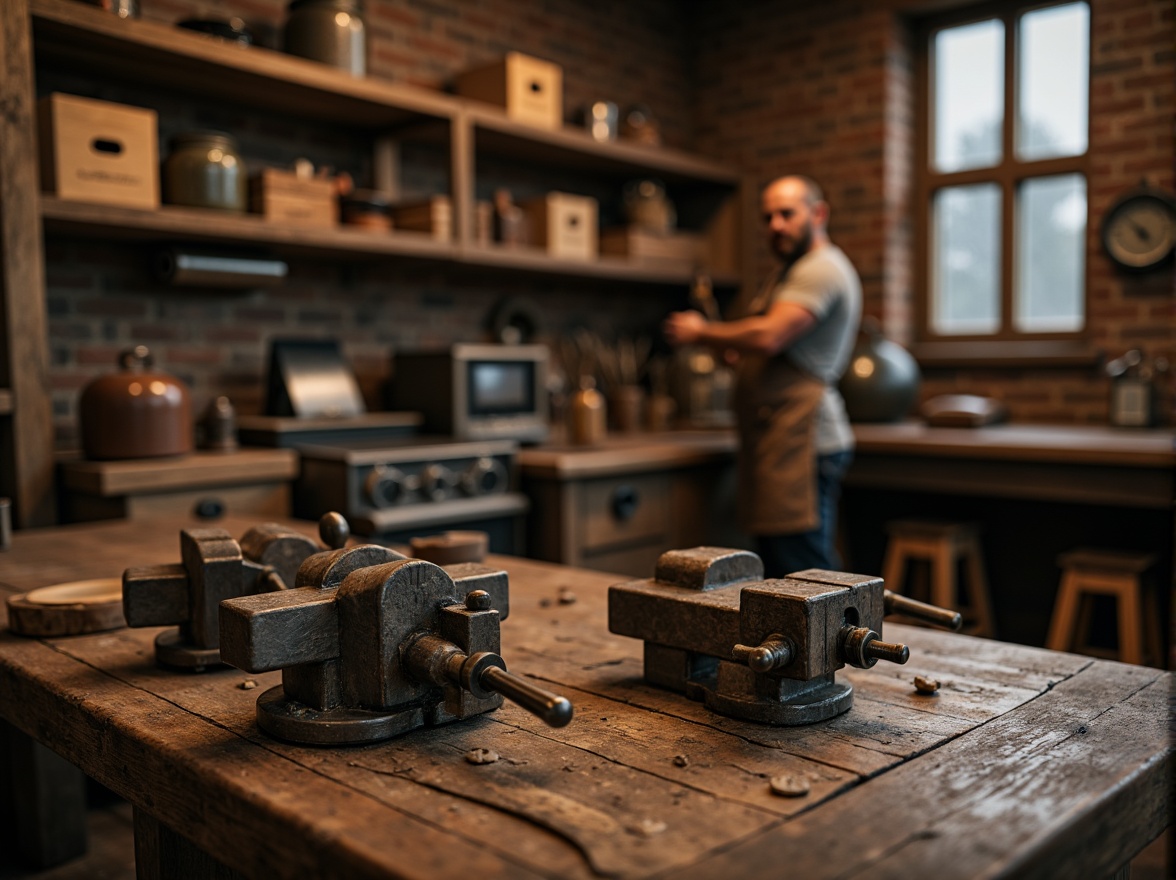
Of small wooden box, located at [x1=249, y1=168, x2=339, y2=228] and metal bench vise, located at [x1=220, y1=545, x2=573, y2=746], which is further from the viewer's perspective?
small wooden box, located at [x1=249, y1=168, x2=339, y2=228]

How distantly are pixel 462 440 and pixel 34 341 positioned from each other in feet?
4.22

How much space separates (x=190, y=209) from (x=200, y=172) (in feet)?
0.36

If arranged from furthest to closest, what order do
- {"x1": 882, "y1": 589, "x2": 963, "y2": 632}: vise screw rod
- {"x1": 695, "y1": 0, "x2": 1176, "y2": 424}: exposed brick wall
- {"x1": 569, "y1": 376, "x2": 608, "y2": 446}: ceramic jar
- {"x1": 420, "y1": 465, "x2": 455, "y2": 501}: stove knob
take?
{"x1": 695, "y1": 0, "x2": 1176, "y2": 424}: exposed brick wall < {"x1": 569, "y1": 376, "x2": 608, "y2": 446}: ceramic jar < {"x1": 420, "y1": 465, "x2": 455, "y2": 501}: stove knob < {"x1": 882, "y1": 589, "x2": 963, "y2": 632}: vise screw rod

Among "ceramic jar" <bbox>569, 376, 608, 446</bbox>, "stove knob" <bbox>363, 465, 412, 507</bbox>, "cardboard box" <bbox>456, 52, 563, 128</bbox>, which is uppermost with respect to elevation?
"cardboard box" <bbox>456, 52, 563, 128</bbox>

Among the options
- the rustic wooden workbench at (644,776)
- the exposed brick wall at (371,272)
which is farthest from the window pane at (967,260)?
the rustic wooden workbench at (644,776)

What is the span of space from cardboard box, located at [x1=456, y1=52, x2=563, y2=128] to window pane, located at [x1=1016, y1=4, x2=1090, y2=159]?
6.62ft

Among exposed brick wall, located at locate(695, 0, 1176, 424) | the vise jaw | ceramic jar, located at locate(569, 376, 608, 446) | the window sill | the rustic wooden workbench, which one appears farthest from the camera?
the window sill

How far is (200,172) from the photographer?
2906 millimetres

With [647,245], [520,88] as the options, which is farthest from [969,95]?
[520,88]

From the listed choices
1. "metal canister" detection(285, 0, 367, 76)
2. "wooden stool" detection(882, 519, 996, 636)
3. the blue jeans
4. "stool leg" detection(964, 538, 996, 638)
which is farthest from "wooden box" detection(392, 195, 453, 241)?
"stool leg" detection(964, 538, 996, 638)

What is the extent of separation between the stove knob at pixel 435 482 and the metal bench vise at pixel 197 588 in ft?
5.73

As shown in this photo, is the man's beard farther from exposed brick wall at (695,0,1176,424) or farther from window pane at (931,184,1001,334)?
window pane at (931,184,1001,334)

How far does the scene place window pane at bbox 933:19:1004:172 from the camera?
14.4 feet

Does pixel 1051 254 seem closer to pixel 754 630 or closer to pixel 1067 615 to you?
pixel 1067 615
